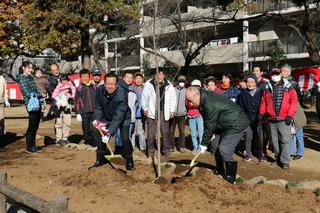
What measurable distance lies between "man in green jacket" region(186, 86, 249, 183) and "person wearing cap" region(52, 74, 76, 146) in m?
4.41

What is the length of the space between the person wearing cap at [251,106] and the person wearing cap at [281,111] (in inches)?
16.9

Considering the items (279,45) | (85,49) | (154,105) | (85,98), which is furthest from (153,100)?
(279,45)

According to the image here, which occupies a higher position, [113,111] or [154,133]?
[113,111]

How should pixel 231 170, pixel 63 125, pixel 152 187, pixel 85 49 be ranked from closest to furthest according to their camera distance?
pixel 152 187
pixel 231 170
pixel 63 125
pixel 85 49

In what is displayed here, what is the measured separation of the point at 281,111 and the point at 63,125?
16.4ft

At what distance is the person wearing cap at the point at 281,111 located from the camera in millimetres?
7824

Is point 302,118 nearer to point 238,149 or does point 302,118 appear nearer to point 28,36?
point 238,149

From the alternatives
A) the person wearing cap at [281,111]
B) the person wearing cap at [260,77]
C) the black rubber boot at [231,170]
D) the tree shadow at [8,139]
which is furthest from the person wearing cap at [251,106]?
the tree shadow at [8,139]

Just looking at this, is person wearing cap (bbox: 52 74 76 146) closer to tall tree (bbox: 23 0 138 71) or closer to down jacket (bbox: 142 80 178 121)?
down jacket (bbox: 142 80 178 121)

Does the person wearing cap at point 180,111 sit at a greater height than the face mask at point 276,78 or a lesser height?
lesser

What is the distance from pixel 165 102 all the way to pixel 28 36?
22.9 metres

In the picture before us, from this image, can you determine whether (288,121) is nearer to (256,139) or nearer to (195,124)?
(256,139)

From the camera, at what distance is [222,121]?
6516mm

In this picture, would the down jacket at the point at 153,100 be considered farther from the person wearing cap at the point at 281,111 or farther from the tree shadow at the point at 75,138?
the tree shadow at the point at 75,138
